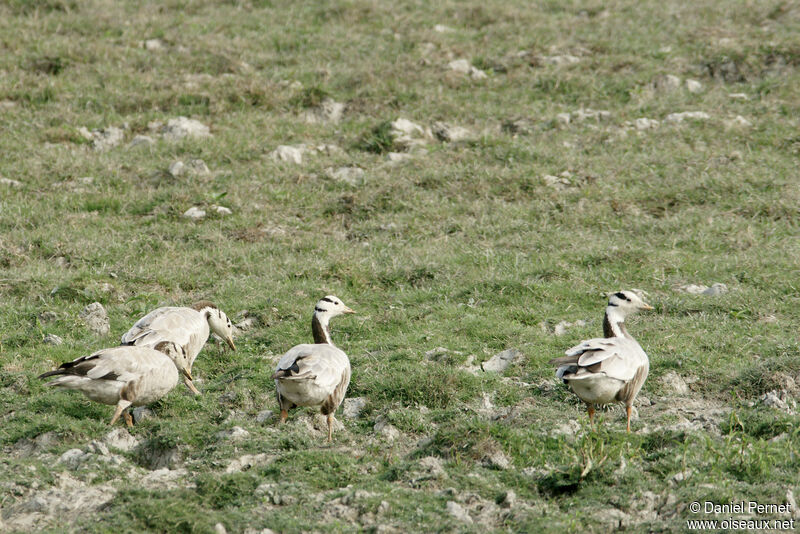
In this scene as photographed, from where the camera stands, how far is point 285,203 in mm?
13781

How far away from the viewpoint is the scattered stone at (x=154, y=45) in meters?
19.0

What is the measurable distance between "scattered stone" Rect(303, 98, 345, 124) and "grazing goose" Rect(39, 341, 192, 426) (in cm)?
914

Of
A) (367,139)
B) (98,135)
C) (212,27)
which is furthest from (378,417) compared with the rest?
(212,27)

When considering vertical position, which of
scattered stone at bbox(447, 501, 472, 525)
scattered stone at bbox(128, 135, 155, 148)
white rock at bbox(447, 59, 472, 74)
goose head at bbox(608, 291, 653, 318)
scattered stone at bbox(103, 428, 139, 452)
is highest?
scattered stone at bbox(447, 501, 472, 525)

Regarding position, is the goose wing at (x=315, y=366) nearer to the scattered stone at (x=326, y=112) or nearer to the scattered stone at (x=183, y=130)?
the scattered stone at (x=183, y=130)

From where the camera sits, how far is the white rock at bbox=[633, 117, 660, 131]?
52.2 feet

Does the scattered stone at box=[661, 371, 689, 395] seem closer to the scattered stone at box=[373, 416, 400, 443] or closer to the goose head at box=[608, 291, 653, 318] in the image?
the goose head at box=[608, 291, 653, 318]

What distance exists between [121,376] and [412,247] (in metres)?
5.54

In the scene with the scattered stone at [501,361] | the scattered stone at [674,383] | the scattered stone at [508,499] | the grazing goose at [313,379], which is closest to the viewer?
the scattered stone at [508,499]

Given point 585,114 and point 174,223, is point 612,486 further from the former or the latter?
point 585,114

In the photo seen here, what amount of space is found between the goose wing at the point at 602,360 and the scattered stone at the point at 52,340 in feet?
18.3

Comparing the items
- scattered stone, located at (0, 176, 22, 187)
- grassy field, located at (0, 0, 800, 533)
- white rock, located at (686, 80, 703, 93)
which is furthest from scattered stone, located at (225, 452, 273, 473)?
white rock, located at (686, 80, 703, 93)

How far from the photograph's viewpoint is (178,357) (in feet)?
28.8

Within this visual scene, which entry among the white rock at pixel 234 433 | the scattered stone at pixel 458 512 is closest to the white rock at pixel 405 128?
the white rock at pixel 234 433
